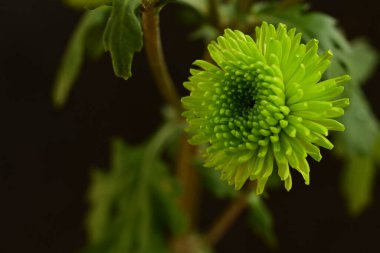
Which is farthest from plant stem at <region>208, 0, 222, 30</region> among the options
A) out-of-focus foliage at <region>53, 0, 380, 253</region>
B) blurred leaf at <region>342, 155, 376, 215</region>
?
blurred leaf at <region>342, 155, 376, 215</region>

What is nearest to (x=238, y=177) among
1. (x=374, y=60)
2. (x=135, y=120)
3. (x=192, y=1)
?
(x=192, y=1)

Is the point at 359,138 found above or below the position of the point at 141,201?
below

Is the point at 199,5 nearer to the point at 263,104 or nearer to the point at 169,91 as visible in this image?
the point at 169,91

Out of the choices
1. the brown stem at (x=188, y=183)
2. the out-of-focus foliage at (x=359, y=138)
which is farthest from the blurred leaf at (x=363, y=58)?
the brown stem at (x=188, y=183)

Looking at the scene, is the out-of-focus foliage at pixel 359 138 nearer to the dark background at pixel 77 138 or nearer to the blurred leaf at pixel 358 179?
the blurred leaf at pixel 358 179

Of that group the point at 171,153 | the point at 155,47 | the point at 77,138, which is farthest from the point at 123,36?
the point at 77,138

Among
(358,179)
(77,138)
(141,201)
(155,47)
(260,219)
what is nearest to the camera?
(155,47)

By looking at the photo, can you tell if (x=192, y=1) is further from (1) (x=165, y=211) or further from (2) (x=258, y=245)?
(2) (x=258, y=245)
